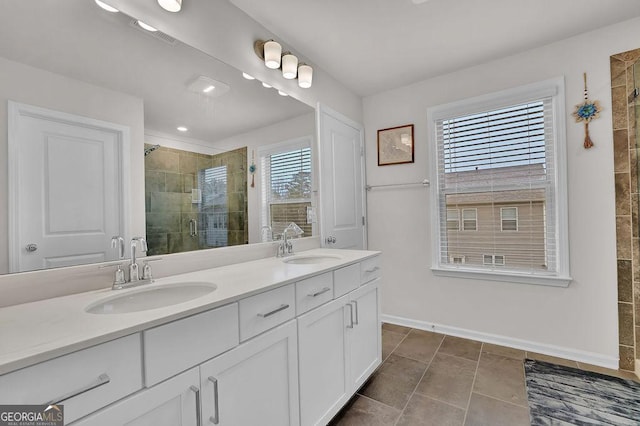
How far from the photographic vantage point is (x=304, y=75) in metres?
2.12

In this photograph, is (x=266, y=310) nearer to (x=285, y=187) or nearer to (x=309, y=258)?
(x=309, y=258)

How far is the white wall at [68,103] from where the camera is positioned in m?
0.93

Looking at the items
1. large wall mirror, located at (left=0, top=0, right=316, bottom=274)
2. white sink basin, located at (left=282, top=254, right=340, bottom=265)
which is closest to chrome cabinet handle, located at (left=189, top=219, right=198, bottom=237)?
large wall mirror, located at (left=0, top=0, right=316, bottom=274)

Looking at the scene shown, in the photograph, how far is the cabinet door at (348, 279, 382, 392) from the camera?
65.1 inches

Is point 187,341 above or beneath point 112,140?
beneath

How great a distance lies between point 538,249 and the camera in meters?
2.23

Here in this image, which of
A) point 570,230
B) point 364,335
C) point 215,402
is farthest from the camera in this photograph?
point 570,230

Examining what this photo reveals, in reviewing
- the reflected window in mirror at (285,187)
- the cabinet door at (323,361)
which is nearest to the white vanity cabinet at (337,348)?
the cabinet door at (323,361)

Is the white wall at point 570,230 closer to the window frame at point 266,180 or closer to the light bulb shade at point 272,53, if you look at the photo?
the window frame at point 266,180

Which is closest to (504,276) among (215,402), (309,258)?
(309,258)

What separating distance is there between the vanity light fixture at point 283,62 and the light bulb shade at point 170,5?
20.9 inches

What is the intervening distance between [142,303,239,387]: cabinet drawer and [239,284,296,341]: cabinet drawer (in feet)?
0.14

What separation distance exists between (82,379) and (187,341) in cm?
25

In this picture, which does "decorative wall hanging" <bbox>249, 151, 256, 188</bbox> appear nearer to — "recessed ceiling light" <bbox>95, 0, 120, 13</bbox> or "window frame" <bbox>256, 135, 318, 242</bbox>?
"window frame" <bbox>256, 135, 318, 242</bbox>
